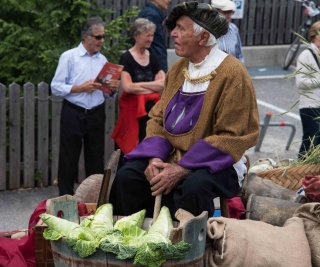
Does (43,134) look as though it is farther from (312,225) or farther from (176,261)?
(176,261)

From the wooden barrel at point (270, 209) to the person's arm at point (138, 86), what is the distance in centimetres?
338

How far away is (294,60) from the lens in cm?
1619

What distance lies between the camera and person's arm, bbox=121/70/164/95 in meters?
8.62

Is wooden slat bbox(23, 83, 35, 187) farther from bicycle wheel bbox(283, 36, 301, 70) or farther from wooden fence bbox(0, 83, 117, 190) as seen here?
bicycle wheel bbox(283, 36, 301, 70)

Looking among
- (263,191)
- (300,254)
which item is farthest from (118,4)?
(300,254)

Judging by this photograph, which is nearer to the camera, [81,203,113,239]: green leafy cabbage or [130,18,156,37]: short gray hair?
[81,203,113,239]: green leafy cabbage

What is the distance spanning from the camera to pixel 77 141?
8406mm

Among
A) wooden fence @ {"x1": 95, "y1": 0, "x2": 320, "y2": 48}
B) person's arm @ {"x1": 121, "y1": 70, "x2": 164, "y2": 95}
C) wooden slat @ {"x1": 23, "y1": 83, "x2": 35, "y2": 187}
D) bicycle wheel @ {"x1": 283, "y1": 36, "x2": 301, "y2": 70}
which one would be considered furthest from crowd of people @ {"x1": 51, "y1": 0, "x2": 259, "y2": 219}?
wooden fence @ {"x1": 95, "y1": 0, "x2": 320, "y2": 48}

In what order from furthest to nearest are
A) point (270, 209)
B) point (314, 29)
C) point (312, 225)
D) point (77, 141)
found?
1. point (314, 29)
2. point (77, 141)
3. point (270, 209)
4. point (312, 225)

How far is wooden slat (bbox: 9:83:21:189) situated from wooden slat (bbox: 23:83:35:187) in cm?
6

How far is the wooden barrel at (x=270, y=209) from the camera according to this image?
5.31 metres

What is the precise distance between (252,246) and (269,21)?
12.2 metres

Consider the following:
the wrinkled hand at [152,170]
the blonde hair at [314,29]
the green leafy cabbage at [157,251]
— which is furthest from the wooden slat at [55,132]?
the green leafy cabbage at [157,251]

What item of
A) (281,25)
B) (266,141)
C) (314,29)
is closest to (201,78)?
(314,29)
